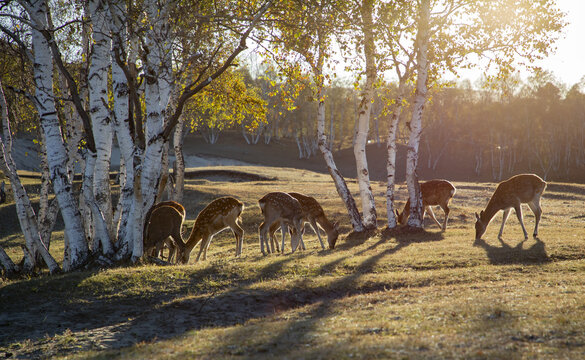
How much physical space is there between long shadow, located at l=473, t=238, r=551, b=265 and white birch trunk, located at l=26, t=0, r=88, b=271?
35.3ft

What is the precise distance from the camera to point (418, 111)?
1891 centimetres

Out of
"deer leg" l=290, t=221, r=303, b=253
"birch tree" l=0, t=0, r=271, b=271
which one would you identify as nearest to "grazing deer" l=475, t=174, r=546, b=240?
"deer leg" l=290, t=221, r=303, b=253

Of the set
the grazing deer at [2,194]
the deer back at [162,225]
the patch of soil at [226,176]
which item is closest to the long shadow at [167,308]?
the deer back at [162,225]

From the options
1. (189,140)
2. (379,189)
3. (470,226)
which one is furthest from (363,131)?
(189,140)

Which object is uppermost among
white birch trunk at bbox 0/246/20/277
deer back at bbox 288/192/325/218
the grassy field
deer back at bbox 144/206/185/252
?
deer back at bbox 288/192/325/218

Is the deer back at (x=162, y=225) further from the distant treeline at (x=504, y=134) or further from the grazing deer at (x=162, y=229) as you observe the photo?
the distant treeline at (x=504, y=134)

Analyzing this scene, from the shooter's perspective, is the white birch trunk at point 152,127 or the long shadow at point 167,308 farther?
the white birch trunk at point 152,127

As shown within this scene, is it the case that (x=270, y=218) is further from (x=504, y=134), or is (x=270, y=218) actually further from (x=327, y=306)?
(x=504, y=134)

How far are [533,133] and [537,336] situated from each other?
7895 cm

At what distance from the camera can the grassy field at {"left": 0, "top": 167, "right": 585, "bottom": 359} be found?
275 inches

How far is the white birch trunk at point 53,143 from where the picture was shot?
1330cm

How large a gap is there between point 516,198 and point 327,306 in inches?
433

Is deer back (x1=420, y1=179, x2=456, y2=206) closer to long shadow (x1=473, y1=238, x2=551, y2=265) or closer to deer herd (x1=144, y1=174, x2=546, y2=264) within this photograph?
deer herd (x1=144, y1=174, x2=546, y2=264)

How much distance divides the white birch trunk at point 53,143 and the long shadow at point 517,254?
10773 millimetres
